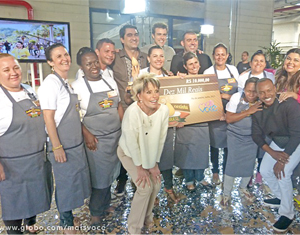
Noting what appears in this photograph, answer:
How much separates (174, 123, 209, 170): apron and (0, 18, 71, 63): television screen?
146 inches

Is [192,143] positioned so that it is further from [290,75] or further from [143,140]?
[290,75]

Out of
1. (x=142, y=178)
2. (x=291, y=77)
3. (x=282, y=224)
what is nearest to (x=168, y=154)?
(x=142, y=178)

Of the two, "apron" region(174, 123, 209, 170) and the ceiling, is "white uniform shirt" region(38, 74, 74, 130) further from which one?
the ceiling

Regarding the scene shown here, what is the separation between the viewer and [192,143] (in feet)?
8.01

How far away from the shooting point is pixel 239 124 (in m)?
2.25

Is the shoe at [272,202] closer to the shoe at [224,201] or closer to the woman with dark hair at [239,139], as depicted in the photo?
the woman with dark hair at [239,139]

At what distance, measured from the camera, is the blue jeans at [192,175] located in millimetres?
2619

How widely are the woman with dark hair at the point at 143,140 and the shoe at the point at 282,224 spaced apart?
40.1 inches

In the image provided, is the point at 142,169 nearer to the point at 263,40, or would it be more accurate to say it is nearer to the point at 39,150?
the point at 39,150

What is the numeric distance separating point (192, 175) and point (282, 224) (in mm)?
952

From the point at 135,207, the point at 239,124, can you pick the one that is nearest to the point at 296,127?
the point at 239,124

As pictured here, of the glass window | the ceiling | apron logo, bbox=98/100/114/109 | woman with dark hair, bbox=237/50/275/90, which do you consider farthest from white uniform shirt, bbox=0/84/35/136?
the ceiling

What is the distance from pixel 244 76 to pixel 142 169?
1.54 metres

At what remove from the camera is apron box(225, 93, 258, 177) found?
2.25 m
